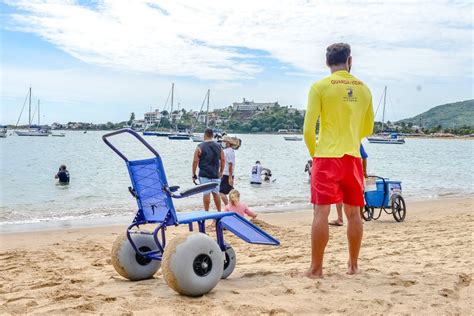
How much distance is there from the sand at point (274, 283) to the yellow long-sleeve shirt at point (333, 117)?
43.8 inches

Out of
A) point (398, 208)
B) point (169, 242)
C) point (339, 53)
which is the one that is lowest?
point (398, 208)

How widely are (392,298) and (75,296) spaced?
2.40 metres

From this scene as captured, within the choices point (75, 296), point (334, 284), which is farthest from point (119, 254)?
point (334, 284)

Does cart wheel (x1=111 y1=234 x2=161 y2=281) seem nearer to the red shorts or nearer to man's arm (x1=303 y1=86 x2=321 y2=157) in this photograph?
the red shorts

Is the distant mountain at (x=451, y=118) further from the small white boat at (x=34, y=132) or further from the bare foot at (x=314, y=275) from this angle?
the bare foot at (x=314, y=275)

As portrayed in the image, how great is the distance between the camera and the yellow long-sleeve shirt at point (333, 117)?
4.59m

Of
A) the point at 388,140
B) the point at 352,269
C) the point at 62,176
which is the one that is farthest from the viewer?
the point at 388,140

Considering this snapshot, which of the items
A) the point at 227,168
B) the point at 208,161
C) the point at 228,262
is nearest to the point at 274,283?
the point at 228,262

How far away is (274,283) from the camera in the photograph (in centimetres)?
451

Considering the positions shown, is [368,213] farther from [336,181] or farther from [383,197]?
[336,181]

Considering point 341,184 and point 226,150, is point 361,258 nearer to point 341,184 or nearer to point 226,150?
point 341,184

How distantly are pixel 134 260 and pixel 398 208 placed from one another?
6734mm

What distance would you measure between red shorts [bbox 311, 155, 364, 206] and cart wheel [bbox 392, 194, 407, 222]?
18.7 feet

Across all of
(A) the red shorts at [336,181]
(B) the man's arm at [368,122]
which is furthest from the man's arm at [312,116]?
(B) the man's arm at [368,122]
